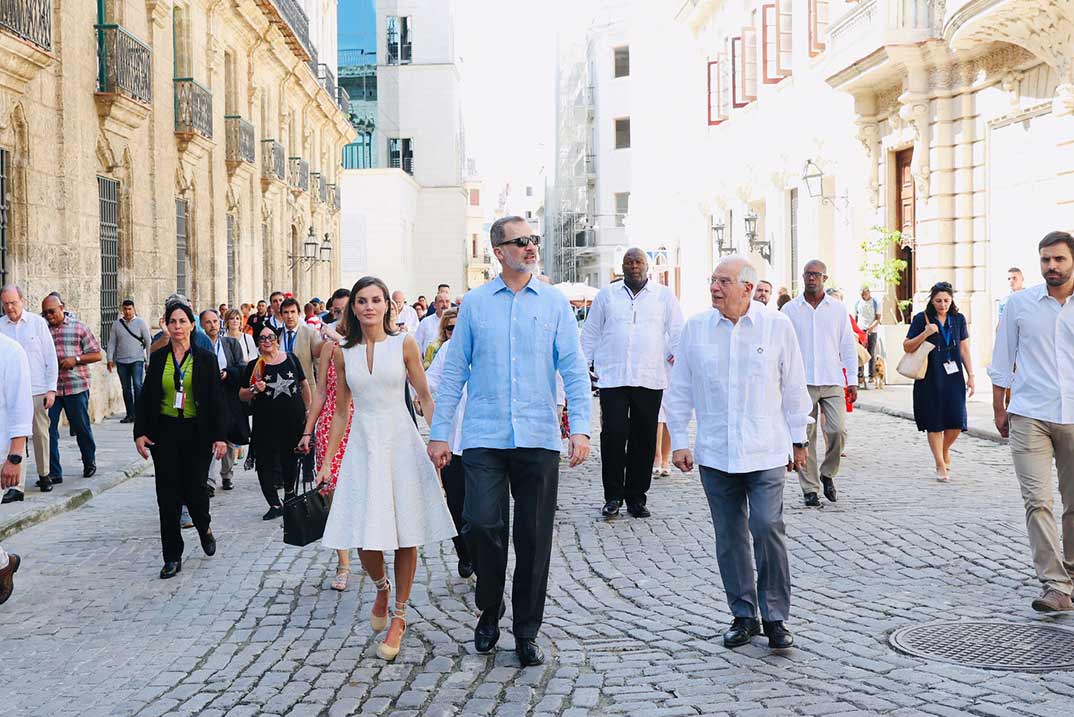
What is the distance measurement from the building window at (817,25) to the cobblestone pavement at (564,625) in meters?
18.1

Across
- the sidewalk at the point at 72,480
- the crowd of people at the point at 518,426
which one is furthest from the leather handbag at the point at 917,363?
the sidewalk at the point at 72,480

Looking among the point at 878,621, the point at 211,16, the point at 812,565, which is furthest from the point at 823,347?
the point at 211,16

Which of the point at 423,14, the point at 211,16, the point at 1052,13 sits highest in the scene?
the point at 423,14

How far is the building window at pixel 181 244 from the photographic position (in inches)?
900

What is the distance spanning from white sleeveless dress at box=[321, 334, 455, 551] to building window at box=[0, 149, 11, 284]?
1069 centimetres

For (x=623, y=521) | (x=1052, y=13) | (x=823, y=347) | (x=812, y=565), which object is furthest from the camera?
A: (x=1052, y=13)

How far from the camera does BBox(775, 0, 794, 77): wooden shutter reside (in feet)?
93.7

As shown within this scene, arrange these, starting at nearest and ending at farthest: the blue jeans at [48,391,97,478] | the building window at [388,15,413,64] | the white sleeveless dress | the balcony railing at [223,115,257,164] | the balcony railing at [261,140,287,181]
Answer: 1. the white sleeveless dress
2. the blue jeans at [48,391,97,478]
3. the balcony railing at [223,115,257,164]
4. the balcony railing at [261,140,287,181]
5. the building window at [388,15,413,64]

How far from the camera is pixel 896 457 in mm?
12930

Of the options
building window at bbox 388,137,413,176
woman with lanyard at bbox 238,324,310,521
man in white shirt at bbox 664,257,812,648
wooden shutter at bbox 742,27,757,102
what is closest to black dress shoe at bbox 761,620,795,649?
man in white shirt at bbox 664,257,812,648

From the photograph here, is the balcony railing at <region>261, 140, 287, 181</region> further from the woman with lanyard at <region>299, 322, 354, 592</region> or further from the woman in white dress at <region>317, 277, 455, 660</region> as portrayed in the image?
the woman in white dress at <region>317, 277, 455, 660</region>

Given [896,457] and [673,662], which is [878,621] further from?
[896,457]

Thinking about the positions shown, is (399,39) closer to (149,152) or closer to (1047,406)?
(149,152)

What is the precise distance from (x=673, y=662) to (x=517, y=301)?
1.72 m
